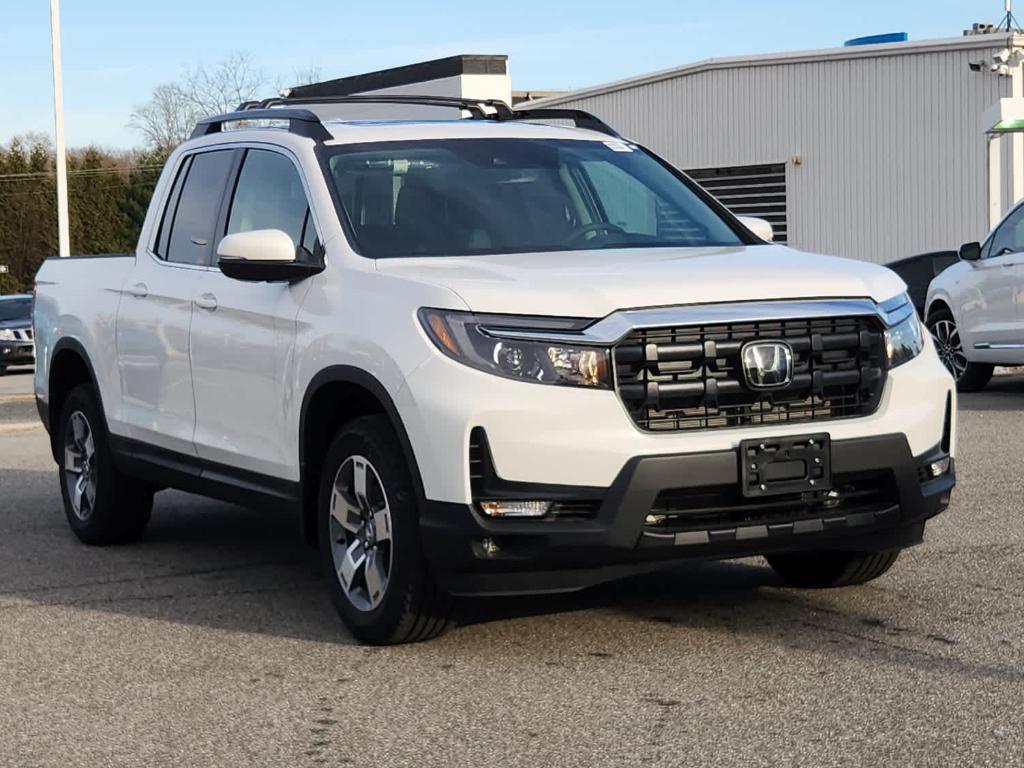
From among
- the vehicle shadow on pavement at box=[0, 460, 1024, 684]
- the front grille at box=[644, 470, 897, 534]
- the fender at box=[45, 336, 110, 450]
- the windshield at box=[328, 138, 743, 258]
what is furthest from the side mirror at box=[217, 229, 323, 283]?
the fender at box=[45, 336, 110, 450]

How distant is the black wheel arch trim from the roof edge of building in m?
23.3

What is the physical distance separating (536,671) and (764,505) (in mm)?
939

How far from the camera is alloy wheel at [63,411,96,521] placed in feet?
30.0

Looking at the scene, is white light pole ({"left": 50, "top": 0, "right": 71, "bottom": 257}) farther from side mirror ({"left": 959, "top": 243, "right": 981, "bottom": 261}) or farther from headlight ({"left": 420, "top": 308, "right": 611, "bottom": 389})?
headlight ({"left": 420, "top": 308, "right": 611, "bottom": 389})

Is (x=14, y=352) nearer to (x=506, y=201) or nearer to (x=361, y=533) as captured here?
(x=506, y=201)

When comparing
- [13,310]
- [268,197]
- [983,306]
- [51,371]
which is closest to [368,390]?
[268,197]

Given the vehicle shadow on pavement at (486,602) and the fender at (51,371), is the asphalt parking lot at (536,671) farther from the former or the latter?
the fender at (51,371)

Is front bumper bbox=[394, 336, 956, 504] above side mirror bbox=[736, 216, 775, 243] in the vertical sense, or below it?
below

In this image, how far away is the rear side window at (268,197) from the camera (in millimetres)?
7297

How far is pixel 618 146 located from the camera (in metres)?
8.06

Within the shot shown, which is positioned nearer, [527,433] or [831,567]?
[527,433]

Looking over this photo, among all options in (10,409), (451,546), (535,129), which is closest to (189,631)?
(451,546)

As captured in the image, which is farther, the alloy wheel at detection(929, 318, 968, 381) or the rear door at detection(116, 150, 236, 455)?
the alloy wheel at detection(929, 318, 968, 381)

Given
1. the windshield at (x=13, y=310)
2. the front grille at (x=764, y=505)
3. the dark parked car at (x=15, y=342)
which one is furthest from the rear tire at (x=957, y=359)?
the windshield at (x=13, y=310)
